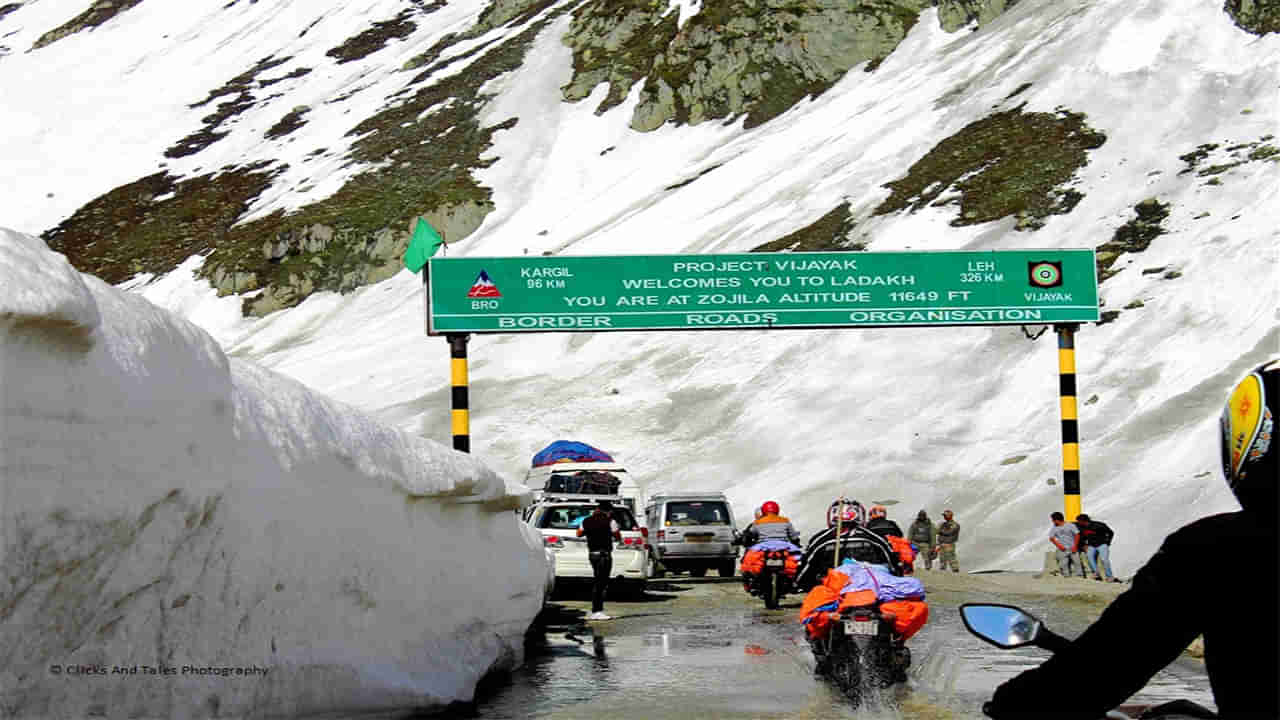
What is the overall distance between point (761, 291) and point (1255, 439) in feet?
82.5

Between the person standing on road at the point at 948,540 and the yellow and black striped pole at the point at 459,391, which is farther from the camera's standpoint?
the person standing on road at the point at 948,540

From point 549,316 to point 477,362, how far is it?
99.7ft

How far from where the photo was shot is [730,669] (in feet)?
40.0

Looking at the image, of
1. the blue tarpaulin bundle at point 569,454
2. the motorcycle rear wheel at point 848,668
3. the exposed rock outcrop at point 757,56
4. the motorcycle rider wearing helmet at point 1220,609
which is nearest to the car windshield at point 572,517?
the motorcycle rear wheel at point 848,668

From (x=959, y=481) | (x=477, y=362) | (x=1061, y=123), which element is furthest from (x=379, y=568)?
(x=1061, y=123)

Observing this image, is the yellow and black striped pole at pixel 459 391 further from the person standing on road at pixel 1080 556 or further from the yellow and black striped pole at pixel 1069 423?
the yellow and black striped pole at pixel 1069 423

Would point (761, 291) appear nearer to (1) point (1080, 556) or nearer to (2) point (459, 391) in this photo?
(2) point (459, 391)

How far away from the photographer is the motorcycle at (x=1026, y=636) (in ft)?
8.57

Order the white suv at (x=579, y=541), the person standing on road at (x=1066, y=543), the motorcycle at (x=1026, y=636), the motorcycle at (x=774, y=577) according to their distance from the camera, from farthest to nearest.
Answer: the person standing on road at (x=1066, y=543)
the white suv at (x=579, y=541)
the motorcycle at (x=774, y=577)
the motorcycle at (x=1026, y=636)

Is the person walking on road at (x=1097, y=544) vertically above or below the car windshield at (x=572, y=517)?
below

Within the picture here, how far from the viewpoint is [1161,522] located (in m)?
28.4

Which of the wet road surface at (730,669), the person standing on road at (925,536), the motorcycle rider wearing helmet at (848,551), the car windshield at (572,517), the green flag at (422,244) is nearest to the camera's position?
the wet road surface at (730,669)

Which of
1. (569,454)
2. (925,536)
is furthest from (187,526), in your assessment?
(569,454)

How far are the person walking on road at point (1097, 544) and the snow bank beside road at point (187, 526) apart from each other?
1654 cm
